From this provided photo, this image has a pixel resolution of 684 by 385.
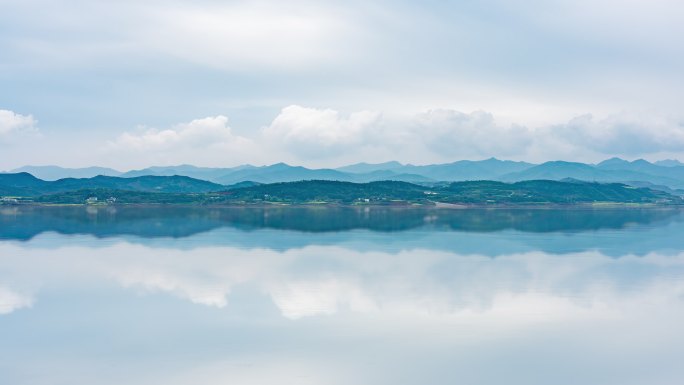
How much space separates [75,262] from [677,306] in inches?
1910

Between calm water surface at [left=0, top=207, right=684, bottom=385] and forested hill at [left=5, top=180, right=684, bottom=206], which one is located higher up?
forested hill at [left=5, top=180, right=684, bottom=206]

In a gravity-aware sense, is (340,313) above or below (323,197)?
below

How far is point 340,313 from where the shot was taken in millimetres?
35250

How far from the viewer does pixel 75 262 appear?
5506 cm

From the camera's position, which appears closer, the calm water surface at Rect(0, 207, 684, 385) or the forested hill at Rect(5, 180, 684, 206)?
the calm water surface at Rect(0, 207, 684, 385)

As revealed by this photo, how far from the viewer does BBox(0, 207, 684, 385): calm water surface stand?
25.6m

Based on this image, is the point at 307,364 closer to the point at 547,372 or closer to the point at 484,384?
the point at 484,384

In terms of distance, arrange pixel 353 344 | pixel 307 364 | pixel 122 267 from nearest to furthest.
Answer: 1. pixel 307 364
2. pixel 353 344
3. pixel 122 267

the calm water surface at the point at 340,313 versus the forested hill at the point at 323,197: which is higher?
the forested hill at the point at 323,197

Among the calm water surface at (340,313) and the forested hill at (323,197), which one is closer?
the calm water surface at (340,313)

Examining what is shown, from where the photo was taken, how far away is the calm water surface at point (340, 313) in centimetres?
2559

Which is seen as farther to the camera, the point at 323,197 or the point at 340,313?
the point at 323,197

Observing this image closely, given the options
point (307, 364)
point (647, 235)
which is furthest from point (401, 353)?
point (647, 235)

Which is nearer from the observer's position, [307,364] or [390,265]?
[307,364]
